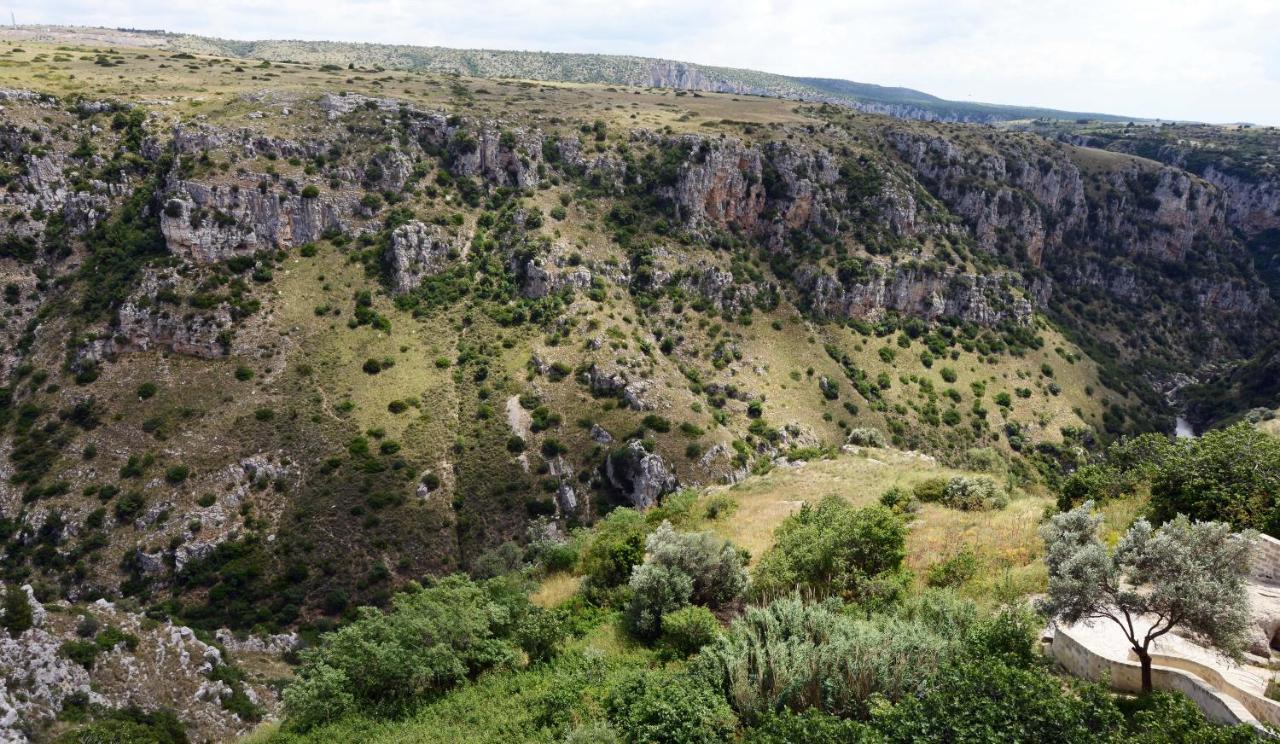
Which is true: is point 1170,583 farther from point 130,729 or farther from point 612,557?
point 130,729

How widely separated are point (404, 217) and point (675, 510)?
194 feet

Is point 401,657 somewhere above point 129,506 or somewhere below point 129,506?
above

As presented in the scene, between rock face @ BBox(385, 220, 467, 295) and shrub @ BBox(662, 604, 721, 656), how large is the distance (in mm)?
61950

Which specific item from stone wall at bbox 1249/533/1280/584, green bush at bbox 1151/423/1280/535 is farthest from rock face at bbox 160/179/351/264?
stone wall at bbox 1249/533/1280/584

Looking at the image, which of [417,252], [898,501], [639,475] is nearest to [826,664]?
[898,501]

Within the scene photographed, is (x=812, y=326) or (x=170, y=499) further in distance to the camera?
(x=812, y=326)

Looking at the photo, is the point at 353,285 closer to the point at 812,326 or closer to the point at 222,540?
the point at 222,540

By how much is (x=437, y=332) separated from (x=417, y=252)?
10591 millimetres

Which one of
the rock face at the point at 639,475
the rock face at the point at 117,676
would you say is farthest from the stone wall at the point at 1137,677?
the rock face at the point at 639,475

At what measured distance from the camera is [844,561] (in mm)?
16422

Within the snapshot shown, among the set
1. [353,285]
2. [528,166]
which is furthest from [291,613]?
[528,166]

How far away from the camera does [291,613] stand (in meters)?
46.3

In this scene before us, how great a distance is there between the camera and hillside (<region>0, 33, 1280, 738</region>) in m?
49.1

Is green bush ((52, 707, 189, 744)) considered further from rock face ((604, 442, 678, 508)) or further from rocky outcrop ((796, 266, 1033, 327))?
rocky outcrop ((796, 266, 1033, 327))
